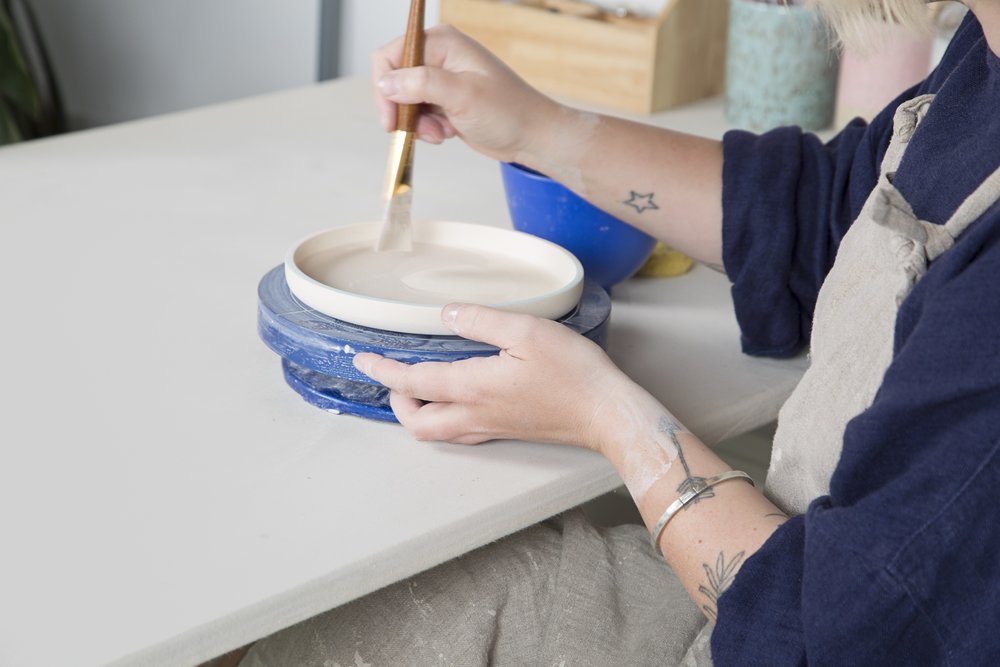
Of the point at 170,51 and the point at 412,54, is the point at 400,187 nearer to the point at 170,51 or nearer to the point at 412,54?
the point at 412,54

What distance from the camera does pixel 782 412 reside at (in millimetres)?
864

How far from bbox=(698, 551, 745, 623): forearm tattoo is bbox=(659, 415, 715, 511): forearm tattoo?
1.8 inches

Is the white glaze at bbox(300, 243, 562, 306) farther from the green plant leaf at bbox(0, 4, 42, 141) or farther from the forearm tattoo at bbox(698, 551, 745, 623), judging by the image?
the green plant leaf at bbox(0, 4, 42, 141)

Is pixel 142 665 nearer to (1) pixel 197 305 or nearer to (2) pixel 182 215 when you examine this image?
(1) pixel 197 305

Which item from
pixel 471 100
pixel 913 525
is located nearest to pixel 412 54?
pixel 471 100

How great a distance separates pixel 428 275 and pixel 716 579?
14.4 inches

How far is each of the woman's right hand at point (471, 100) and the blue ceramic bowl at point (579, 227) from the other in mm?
40

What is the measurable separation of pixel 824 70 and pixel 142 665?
1338 mm

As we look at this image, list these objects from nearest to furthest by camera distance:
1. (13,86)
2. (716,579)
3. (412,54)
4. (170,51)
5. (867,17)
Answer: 1. (716,579)
2. (867,17)
3. (412,54)
4. (13,86)
5. (170,51)

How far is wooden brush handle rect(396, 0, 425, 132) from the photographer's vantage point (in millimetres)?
1060

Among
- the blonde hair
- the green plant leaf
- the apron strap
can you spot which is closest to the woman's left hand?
the apron strap

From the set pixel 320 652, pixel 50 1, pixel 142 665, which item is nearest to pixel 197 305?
pixel 320 652

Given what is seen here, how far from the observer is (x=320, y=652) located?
874 mm

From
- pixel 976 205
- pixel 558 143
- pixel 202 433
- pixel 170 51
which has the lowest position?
pixel 170 51
